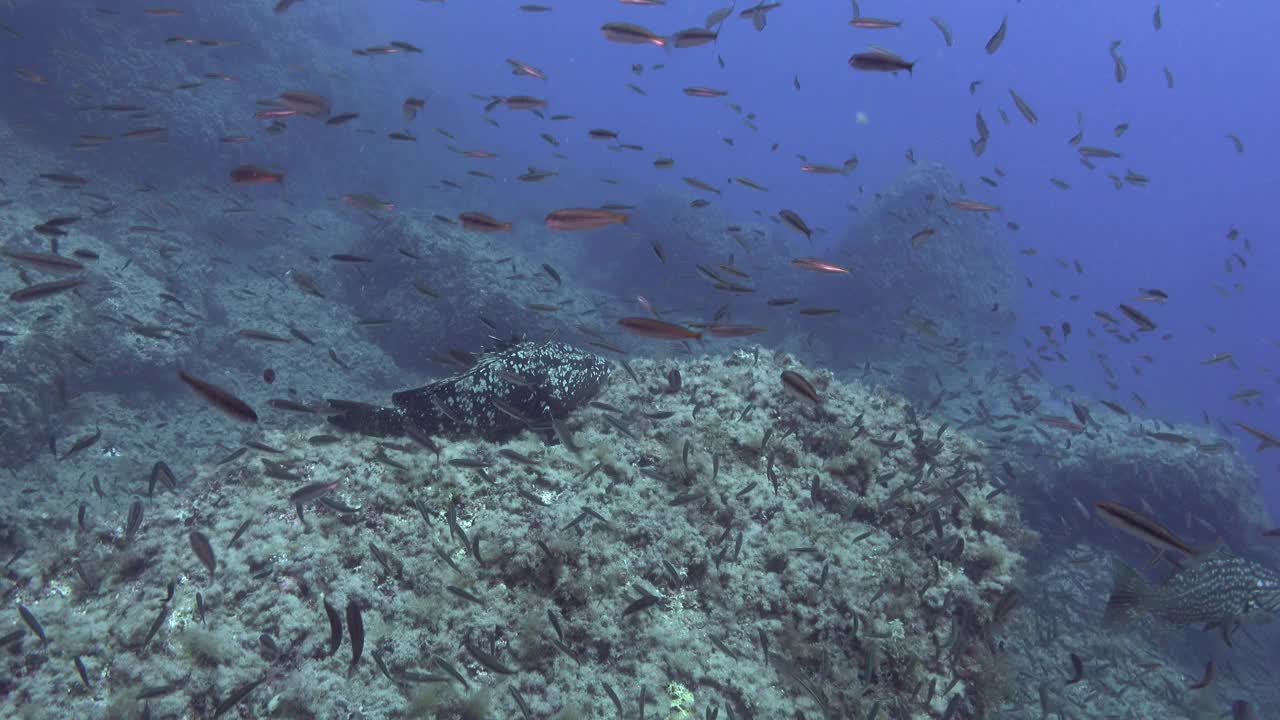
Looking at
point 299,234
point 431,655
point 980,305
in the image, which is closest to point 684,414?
point 431,655

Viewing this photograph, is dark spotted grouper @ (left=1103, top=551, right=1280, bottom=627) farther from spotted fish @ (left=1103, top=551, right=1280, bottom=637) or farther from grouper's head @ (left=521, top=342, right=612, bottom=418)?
grouper's head @ (left=521, top=342, right=612, bottom=418)

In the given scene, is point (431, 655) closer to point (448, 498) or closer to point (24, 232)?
point (448, 498)

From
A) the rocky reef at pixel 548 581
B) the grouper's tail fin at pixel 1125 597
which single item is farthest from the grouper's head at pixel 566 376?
the grouper's tail fin at pixel 1125 597

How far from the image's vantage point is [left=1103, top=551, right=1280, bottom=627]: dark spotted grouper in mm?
4055

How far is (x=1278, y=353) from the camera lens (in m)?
77.2

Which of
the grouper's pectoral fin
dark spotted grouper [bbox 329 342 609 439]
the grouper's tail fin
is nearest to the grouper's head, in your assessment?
dark spotted grouper [bbox 329 342 609 439]

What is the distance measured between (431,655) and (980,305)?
26593mm

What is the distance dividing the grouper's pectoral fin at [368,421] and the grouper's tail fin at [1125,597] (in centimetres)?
580

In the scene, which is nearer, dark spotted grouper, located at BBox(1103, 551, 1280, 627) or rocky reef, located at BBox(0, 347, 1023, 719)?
A: rocky reef, located at BBox(0, 347, 1023, 719)

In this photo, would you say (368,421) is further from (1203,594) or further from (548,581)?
(1203,594)

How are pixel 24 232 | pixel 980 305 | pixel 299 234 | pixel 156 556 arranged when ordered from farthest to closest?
1. pixel 980 305
2. pixel 299 234
3. pixel 24 232
4. pixel 156 556

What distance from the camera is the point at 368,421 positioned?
471cm

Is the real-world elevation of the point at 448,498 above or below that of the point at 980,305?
above

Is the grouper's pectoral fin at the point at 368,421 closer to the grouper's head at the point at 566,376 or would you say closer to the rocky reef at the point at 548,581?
the rocky reef at the point at 548,581
